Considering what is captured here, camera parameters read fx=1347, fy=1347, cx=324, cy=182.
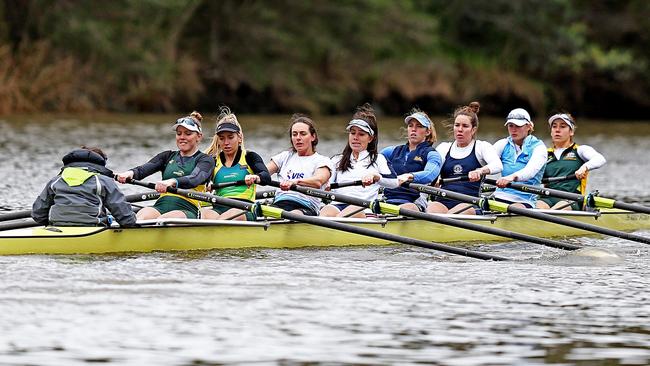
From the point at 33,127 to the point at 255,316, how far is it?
2654cm

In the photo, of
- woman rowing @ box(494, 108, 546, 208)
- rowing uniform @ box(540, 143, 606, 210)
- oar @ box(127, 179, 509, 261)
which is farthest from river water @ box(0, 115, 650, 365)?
rowing uniform @ box(540, 143, 606, 210)

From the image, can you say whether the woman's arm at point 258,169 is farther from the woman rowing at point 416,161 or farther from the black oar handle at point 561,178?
the black oar handle at point 561,178

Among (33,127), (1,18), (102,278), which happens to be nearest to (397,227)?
(102,278)

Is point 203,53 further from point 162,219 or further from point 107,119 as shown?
point 162,219

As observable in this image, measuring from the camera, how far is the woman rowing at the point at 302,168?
45.9 feet

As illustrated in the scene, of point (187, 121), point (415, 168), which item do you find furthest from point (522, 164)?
point (187, 121)

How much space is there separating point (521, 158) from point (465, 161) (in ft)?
3.20

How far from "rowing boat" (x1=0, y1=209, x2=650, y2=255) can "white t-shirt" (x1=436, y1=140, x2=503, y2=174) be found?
0.58m

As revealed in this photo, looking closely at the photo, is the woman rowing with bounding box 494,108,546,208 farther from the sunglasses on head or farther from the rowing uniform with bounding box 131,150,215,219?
the sunglasses on head

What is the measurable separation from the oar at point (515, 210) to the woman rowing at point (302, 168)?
98 centimetres

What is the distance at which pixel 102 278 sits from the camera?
11.2m

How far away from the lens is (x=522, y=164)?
1582 cm

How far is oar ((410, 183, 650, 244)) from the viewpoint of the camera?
14.0 metres

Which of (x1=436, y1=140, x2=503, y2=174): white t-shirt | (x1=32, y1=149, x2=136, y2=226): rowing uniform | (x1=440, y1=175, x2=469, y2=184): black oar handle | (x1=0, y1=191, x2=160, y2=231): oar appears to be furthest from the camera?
(x1=440, y1=175, x2=469, y2=184): black oar handle
